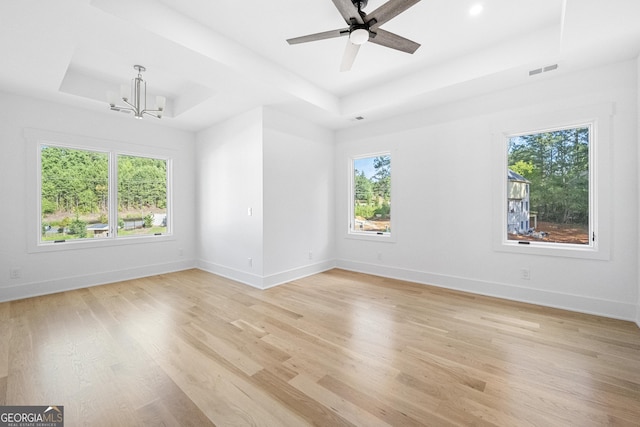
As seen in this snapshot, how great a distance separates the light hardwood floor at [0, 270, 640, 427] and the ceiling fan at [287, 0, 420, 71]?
2702 mm

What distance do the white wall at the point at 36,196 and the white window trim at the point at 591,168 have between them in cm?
543

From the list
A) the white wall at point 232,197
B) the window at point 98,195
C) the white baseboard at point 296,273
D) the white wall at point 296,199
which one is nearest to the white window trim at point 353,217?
the white wall at point 296,199

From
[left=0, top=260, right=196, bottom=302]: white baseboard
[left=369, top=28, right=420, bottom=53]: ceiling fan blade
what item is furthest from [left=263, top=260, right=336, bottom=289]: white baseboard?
[left=369, top=28, right=420, bottom=53]: ceiling fan blade

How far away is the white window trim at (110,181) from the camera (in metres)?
3.79

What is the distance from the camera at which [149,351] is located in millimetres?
2348

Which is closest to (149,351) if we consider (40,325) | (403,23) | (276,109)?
(40,325)

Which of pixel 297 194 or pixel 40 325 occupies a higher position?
pixel 297 194

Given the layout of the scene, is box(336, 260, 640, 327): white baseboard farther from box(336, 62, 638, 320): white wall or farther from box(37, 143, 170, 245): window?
box(37, 143, 170, 245): window

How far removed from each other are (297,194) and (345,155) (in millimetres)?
1346

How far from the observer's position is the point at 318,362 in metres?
2.19

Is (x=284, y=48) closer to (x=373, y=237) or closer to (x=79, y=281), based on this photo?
(x=373, y=237)

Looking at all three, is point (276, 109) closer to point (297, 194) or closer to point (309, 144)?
point (309, 144)

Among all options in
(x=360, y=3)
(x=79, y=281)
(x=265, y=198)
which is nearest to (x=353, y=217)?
(x=265, y=198)

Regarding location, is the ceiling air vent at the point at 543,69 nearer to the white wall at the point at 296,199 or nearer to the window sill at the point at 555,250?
the window sill at the point at 555,250
